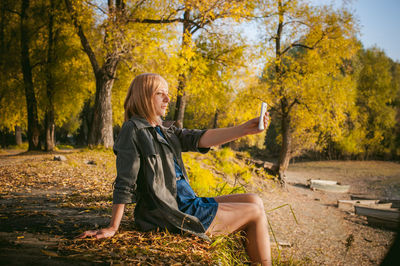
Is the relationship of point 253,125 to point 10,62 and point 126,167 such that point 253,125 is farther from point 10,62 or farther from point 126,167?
point 10,62

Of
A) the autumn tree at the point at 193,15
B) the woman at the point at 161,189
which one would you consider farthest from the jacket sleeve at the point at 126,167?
the autumn tree at the point at 193,15

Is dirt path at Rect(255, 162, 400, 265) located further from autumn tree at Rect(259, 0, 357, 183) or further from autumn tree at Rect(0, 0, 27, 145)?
autumn tree at Rect(0, 0, 27, 145)

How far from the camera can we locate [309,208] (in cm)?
1131

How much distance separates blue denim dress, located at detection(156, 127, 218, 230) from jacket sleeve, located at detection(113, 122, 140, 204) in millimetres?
336

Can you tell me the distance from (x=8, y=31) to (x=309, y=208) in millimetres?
17051

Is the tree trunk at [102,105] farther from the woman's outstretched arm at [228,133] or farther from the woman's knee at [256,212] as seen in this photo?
the woman's knee at [256,212]

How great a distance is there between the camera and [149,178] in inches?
87.0

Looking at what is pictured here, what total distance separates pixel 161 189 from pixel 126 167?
0.33 m

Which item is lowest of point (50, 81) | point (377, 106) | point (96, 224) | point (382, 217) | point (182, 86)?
point (382, 217)

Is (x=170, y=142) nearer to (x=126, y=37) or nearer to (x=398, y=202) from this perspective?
(x=126, y=37)

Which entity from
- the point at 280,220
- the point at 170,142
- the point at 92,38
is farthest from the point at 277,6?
the point at 170,142

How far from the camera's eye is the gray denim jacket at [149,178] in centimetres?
215

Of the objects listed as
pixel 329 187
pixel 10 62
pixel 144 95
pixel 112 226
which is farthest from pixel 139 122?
pixel 329 187

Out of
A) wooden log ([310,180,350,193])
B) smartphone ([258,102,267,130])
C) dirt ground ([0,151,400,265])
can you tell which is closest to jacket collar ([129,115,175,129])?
smartphone ([258,102,267,130])
